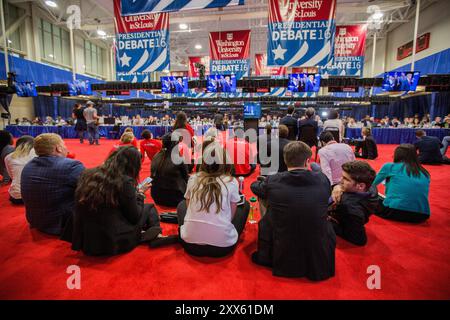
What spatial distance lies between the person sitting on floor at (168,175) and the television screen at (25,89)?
511 inches

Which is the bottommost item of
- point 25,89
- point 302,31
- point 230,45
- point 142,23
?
point 25,89

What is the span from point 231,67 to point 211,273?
10.1 m

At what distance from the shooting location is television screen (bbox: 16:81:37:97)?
12070 millimetres

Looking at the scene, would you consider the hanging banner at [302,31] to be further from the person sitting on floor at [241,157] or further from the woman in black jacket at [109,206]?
the woman in black jacket at [109,206]

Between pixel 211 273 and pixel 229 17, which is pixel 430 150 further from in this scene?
pixel 229 17

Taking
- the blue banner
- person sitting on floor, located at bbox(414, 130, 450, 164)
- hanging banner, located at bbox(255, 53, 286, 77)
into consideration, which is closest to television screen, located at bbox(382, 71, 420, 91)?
person sitting on floor, located at bbox(414, 130, 450, 164)

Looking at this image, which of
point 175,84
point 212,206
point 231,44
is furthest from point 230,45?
point 212,206

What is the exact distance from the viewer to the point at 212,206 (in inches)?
77.1

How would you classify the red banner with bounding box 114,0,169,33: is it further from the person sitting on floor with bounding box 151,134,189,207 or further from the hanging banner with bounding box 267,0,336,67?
the person sitting on floor with bounding box 151,134,189,207

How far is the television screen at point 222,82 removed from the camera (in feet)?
33.3

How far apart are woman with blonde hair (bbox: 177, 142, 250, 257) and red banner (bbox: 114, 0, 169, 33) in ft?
21.6

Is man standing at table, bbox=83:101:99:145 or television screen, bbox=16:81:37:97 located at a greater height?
television screen, bbox=16:81:37:97
